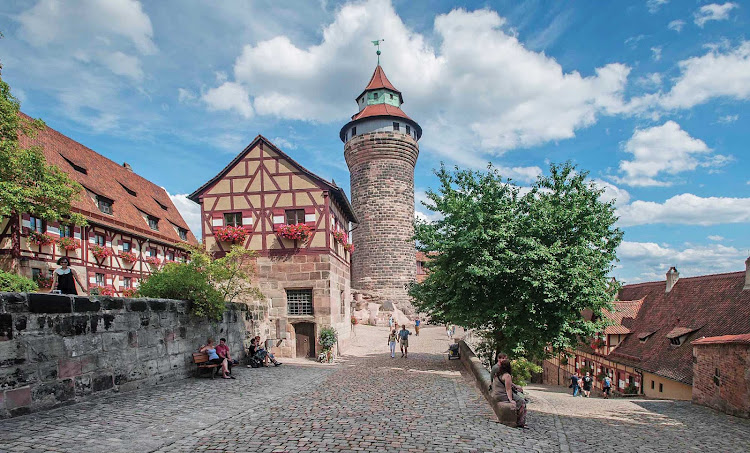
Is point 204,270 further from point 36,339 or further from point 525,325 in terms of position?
point 525,325

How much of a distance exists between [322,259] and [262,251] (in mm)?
2353

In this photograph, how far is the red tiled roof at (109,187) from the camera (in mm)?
20875

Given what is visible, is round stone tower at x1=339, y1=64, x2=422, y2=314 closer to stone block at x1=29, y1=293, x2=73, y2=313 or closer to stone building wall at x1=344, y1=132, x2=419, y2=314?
stone building wall at x1=344, y1=132, x2=419, y2=314

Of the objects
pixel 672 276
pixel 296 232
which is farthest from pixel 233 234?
pixel 672 276

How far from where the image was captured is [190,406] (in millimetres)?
7836

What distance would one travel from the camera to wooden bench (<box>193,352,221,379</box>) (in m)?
10.9

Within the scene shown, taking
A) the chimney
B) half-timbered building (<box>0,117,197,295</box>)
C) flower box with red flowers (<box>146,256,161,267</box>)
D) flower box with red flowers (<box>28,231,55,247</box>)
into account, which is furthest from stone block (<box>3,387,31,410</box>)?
the chimney

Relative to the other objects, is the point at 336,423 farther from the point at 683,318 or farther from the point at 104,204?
the point at 683,318

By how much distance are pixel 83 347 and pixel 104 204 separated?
17.0 m

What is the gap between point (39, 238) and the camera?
1717 cm

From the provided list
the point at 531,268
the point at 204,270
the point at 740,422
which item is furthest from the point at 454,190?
the point at 740,422

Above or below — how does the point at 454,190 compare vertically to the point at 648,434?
above

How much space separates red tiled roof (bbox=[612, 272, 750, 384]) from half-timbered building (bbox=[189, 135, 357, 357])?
46.5 ft

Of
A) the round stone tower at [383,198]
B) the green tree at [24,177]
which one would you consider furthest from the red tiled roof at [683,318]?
the green tree at [24,177]
